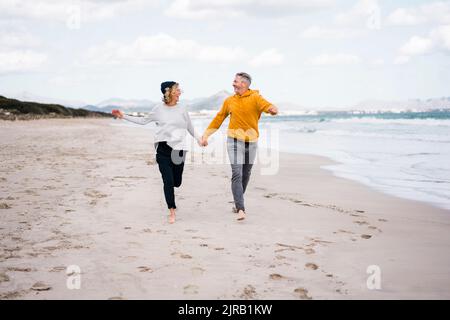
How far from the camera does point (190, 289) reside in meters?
3.70

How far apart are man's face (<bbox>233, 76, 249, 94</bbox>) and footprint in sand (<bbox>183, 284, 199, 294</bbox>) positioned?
131 inches

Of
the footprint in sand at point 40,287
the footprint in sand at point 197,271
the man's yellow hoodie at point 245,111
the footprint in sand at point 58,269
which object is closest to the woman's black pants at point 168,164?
the man's yellow hoodie at point 245,111

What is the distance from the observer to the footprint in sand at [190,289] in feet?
12.0

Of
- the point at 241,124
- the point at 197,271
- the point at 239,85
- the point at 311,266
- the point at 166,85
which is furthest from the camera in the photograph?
the point at 241,124

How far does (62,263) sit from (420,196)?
668 centimetres

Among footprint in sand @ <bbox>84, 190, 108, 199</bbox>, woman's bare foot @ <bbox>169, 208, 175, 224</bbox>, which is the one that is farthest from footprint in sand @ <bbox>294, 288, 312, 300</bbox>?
footprint in sand @ <bbox>84, 190, 108, 199</bbox>

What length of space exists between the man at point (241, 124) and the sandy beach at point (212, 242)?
0.54 meters

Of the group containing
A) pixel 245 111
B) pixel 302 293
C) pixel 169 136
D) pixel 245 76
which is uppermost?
pixel 245 76

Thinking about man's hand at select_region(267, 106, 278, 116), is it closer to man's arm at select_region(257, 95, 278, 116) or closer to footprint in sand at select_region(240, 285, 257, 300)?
man's arm at select_region(257, 95, 278, 116)

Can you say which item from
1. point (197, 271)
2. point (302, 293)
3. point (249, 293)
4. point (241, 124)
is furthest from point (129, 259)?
point (241, 124)

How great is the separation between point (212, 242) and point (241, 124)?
2.01m

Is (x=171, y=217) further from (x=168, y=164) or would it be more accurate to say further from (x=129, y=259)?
(x=129, y=259)

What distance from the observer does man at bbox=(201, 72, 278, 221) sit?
628 centimetres
